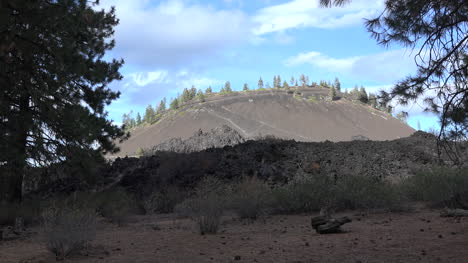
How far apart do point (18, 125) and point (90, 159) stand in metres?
3.05

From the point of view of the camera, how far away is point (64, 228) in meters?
7.03

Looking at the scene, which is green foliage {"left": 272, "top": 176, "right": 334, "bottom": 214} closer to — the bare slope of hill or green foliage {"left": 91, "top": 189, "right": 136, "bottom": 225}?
green foliage {"left": 91, "top": 189, "right": 136, "bottom": 225}

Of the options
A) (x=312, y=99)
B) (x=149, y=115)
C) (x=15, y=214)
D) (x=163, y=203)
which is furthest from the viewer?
(x=149, y=115)

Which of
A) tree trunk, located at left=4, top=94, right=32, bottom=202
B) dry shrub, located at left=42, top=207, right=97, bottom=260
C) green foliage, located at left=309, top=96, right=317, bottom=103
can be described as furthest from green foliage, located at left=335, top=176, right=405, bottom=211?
green foliage, located at left=309, top=96, right=317, bottom=103

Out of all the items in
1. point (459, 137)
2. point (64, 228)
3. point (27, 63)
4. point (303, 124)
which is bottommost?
point (64, 228)

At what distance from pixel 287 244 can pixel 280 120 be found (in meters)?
93.6

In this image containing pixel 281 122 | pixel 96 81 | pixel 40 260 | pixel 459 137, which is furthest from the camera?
pixel 281 122


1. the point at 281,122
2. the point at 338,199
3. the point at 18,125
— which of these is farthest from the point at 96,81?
the point at 281,122

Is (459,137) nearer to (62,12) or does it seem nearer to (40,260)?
(40,260)

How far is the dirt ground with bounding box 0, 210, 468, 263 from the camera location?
6387 mm

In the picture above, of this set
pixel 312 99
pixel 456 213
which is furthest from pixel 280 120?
pixel 456 213

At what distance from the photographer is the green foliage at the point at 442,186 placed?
11875 millimetres

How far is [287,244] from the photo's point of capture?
7.66 meters

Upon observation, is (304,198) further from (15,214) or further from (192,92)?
(192,92)
